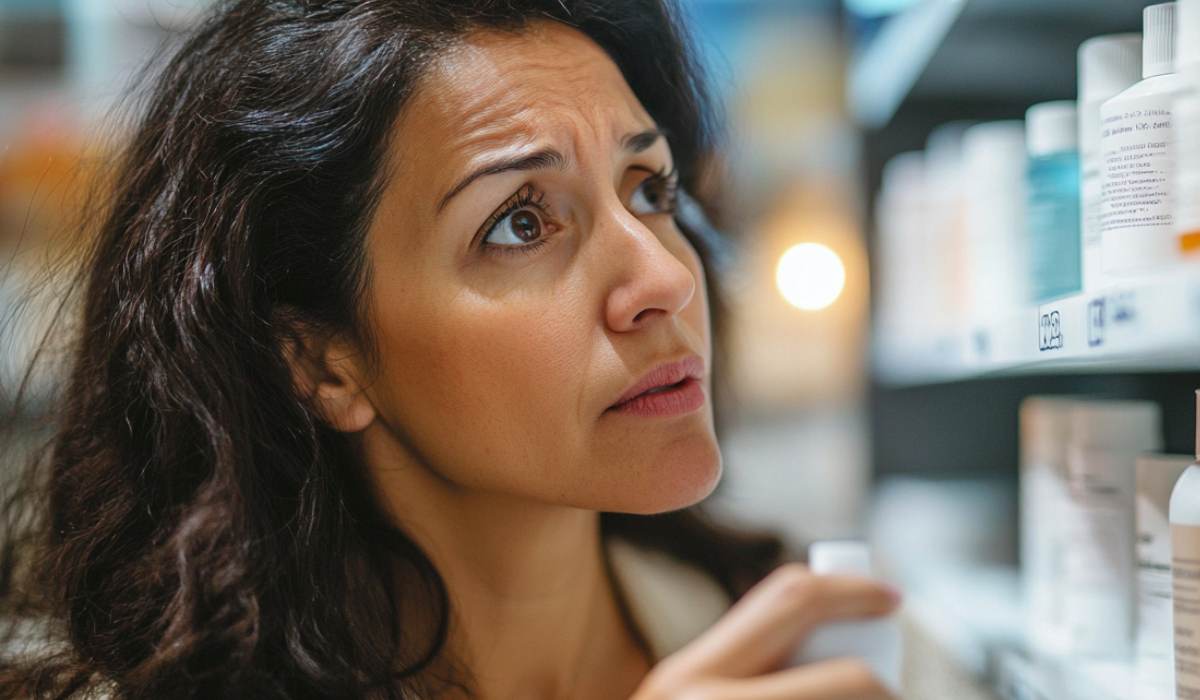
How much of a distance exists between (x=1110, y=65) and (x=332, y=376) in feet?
2.32

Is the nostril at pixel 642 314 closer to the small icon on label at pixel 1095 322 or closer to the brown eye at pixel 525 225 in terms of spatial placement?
the brown eye at pixel 525 225

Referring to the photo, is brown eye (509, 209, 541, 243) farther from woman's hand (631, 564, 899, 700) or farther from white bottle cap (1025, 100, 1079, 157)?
white bottle cap (1025, 100, 1079, 157)

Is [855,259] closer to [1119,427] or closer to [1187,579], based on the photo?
[1119,427]

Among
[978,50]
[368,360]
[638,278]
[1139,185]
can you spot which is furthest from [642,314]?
[978,50]

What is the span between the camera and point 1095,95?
0.88m

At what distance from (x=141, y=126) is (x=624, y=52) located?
466 mm

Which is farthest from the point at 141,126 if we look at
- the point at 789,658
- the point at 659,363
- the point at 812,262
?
the point at 812,262

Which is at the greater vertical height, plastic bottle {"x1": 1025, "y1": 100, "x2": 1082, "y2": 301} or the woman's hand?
plastic bottle {"x1": 1025, "y1": 100, "x2": 1082, "y2": 301}

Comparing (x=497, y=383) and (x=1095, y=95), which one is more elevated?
(x=1095, y=95)

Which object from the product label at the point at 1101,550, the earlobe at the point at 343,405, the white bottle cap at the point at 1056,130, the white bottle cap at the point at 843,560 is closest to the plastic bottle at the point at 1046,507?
the product label at the point at 1101,550

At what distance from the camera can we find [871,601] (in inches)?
29.7

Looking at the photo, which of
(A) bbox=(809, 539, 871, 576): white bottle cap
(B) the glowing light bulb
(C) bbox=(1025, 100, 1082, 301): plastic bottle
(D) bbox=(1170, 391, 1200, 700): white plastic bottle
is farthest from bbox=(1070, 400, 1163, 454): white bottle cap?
(B) the glowing light bulb

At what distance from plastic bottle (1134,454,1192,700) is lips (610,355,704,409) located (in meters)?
0.39

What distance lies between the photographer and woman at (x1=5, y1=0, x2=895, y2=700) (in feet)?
2.75
